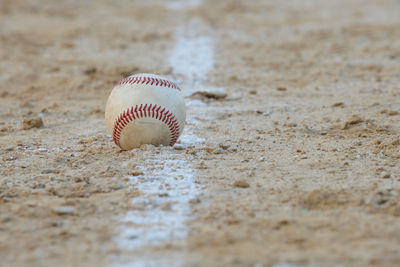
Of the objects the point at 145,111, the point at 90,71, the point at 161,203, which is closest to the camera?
the point at 161,203

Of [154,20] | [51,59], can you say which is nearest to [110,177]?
[51,59]

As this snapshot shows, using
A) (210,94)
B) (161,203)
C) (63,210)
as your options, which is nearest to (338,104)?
(210,94)

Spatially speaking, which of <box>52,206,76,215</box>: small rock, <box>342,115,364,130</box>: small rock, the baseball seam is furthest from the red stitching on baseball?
<box>342,115,364,130</box>: small rock

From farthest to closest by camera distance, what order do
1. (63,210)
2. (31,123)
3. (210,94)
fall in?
(210,94) < (31,123) < (63,210)

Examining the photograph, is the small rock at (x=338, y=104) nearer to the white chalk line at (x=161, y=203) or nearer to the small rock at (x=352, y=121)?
the small rock at (x=352, y=121)

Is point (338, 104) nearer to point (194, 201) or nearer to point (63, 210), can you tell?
point (194, 201)

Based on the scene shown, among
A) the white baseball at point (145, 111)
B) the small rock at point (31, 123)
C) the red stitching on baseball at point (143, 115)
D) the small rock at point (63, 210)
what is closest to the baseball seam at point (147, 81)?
the white baseball at point (145, 111)
